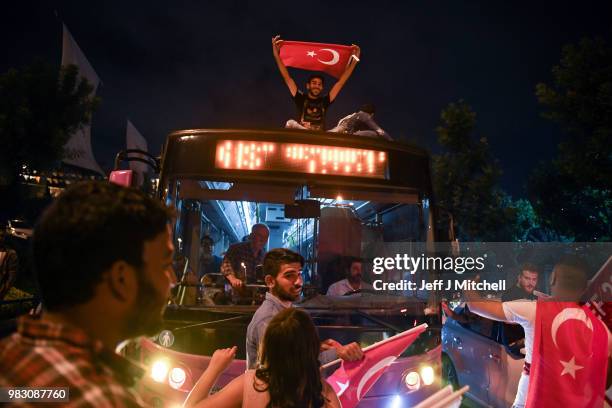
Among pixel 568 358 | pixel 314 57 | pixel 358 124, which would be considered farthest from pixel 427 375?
pixel 314 57

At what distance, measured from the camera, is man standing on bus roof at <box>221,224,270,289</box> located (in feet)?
14.0

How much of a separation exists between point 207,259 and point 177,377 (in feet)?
3.43

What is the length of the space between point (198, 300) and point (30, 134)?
74.5 ft

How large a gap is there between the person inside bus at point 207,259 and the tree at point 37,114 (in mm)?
20944

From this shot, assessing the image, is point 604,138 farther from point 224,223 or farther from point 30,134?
point 30,134

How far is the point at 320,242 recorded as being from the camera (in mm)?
4383

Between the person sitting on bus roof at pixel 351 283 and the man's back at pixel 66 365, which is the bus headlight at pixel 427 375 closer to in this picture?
the person sitting on bus roof at pixel 351 283

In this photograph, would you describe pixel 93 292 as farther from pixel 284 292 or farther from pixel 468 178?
pixel 468 178

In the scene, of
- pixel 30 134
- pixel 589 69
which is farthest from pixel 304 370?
pixel 30 134

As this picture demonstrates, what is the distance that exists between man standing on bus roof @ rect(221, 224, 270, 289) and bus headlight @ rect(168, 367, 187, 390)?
0.93 m

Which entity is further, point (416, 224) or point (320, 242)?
point (416, 224)

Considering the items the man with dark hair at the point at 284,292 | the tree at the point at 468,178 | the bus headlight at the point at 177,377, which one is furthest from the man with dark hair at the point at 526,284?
the tree at the point at 468,178

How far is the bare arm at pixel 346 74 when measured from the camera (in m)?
6.19

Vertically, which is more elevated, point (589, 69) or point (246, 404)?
point (589, 69)
